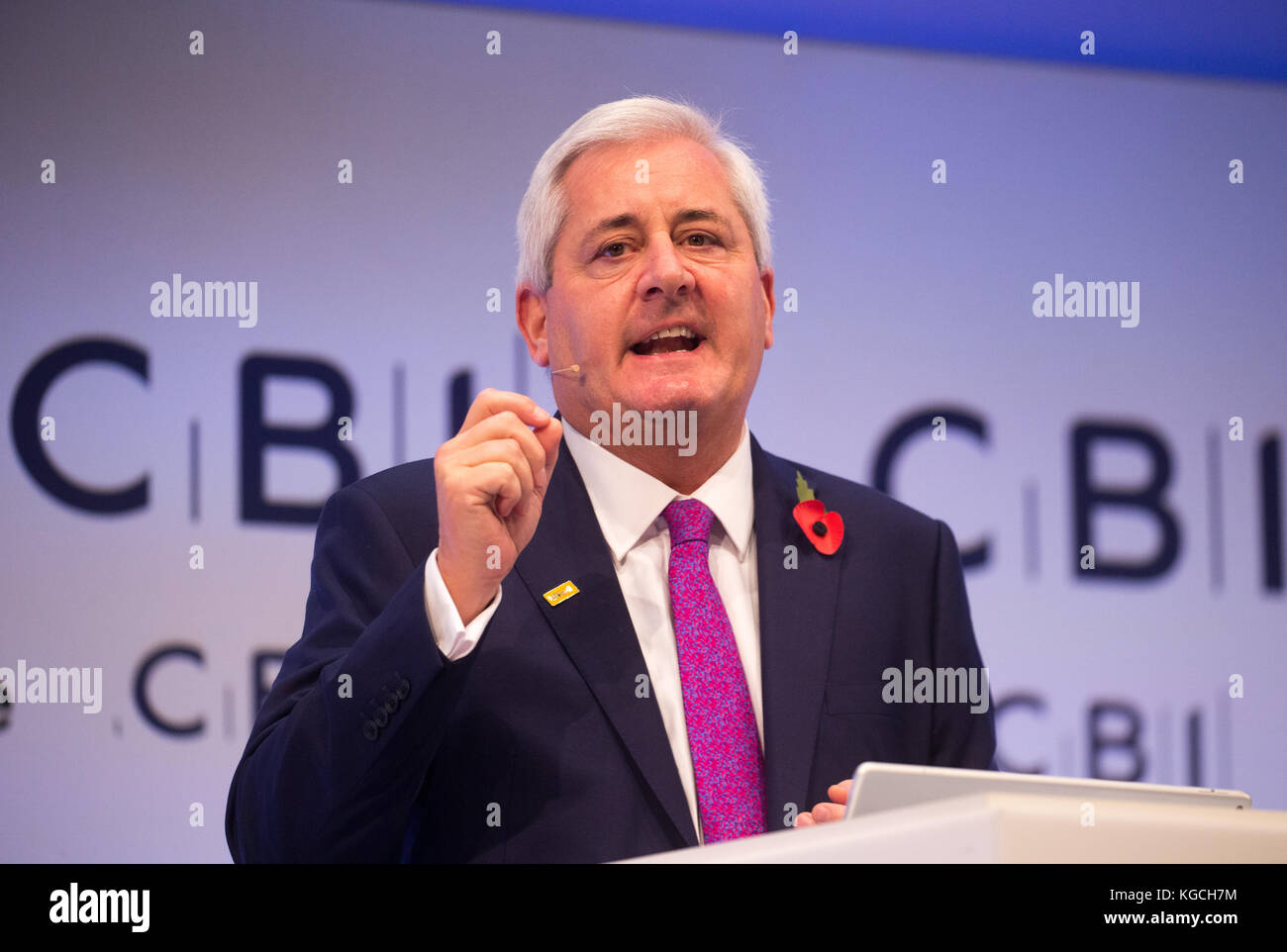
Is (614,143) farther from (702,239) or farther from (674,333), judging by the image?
(674,333)

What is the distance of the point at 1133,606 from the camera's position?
3369 millimetres

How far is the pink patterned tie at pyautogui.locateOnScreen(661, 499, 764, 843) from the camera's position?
194 centimetres

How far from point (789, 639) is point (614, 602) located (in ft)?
0.99

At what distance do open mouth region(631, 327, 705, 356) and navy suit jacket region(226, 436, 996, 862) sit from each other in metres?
0.28

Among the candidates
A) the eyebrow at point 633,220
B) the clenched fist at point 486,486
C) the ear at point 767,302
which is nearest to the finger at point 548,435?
the clenched fist at point 486,486

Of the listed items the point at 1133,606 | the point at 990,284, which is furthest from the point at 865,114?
the point at 1133,606

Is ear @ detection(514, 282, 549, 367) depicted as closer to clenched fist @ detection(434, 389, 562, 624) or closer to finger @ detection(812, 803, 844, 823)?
clenched fist @ detection(434, 389, 562, 624)

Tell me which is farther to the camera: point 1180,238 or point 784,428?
point 1180,238

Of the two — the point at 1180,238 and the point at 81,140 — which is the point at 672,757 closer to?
the point at 81,140

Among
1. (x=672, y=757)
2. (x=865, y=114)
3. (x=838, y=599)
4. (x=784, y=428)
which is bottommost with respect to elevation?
(x=672, y=757)

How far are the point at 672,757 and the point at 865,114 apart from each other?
206 centimetres
